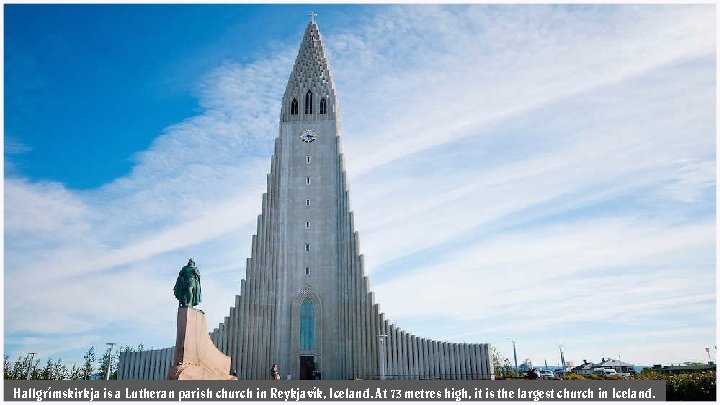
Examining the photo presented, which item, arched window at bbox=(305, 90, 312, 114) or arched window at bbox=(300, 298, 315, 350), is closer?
arched window at bbox=(300, 298, 315, 350)

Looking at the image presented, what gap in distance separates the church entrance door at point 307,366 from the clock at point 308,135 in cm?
1896

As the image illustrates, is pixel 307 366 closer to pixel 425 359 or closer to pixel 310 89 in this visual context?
pixel 425 359

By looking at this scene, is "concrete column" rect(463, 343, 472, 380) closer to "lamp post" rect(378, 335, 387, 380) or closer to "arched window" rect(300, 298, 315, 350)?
"lamp post" rect(378, 335, 387, 380)

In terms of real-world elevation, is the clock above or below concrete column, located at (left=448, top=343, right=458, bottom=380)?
above

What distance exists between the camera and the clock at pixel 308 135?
4806cm

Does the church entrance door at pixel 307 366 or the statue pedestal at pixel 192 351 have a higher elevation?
the statue pedestal at pixel 192 351

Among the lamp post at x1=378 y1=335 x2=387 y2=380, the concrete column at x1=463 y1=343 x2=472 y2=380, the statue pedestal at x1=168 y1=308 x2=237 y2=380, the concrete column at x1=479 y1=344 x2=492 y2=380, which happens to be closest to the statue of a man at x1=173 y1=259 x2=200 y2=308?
the statue pedestal at x1=168 y1=308 x2=237 y2=380

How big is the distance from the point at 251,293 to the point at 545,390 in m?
27.0

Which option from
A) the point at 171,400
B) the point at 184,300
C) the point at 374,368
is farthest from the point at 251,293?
the point at 171,400

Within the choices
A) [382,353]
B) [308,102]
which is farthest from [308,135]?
[382,353]

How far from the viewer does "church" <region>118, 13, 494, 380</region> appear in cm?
4019

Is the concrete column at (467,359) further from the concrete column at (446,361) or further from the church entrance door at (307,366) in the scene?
the church entrance door at (307,366)

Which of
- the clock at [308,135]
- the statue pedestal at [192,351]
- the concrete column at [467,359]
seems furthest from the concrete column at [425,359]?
the clock at [308,135]

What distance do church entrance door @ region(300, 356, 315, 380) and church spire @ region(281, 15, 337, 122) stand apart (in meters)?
21.4
